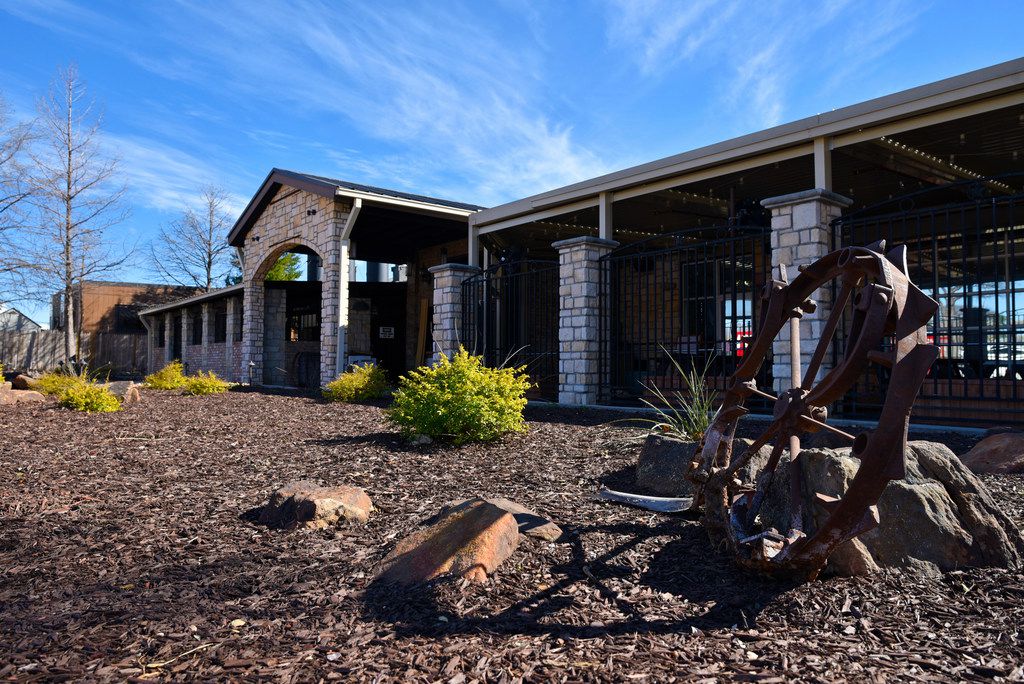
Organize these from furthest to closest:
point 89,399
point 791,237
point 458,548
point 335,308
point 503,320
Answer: point 335,308
point 503,320
point 89,399
point 791,237
point 458,548

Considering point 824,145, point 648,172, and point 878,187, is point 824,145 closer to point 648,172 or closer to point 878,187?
point 648,172

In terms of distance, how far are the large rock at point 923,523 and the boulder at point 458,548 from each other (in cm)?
145

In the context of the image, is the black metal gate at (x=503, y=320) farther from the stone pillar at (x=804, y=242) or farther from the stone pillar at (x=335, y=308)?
the stone pillar at (x=804, y=242)

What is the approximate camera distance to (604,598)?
2.95 meters

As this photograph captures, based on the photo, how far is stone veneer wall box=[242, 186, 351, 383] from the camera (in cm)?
1491

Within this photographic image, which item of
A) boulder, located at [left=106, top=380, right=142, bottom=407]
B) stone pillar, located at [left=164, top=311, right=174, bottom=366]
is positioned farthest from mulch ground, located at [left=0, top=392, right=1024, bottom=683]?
stone pillar, located at [left=164, top=311, right=174, bottom=366]

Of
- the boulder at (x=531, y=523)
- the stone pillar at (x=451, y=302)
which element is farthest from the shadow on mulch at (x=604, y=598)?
the stone pillar at (x=451, y=302)

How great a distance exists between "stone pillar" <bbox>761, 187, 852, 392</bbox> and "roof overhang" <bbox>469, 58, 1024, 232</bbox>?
90 cm

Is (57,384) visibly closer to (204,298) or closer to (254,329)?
(254,329)

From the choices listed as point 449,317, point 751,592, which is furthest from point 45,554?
point 449,317

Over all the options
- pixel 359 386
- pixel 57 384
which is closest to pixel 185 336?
pixel 57 384

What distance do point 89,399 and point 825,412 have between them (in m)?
9.61

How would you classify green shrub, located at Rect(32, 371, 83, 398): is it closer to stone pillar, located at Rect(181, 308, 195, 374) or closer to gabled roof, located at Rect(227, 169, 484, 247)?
gabled roof, located at Rect(227, 169, 484, 247)

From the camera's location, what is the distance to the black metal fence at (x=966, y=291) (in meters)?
6.95
